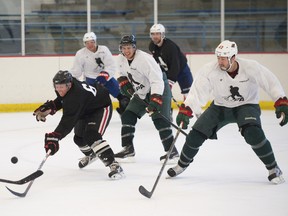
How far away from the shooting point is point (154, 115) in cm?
537

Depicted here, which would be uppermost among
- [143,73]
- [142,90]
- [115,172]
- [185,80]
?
[143,73]

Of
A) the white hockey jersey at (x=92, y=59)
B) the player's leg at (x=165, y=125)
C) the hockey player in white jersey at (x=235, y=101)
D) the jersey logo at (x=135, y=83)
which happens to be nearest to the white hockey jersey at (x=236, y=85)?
the hockey player in white jersey at (x=235, y=101)

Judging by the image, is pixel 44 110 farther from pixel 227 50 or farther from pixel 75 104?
pixel 227 50

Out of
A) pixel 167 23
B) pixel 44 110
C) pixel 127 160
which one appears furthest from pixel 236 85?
pixel 167 23

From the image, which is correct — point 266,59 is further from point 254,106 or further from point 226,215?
point 226,215

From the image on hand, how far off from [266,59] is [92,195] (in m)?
5.74

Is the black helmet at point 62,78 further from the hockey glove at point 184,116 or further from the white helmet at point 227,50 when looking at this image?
the white helmet at point 227,50

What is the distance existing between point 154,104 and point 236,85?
2.55ft

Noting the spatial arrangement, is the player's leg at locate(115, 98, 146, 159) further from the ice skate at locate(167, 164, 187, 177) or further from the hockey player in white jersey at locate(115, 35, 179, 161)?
the ice skate at locate(167, 164, 187, 177)

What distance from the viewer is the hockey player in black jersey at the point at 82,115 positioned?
4535 mm

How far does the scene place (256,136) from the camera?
4438mm

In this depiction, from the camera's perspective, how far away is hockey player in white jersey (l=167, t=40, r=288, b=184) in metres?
4.45

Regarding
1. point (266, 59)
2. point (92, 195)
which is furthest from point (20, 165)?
point (266, 59)

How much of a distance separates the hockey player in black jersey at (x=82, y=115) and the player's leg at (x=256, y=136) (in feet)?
2.94
